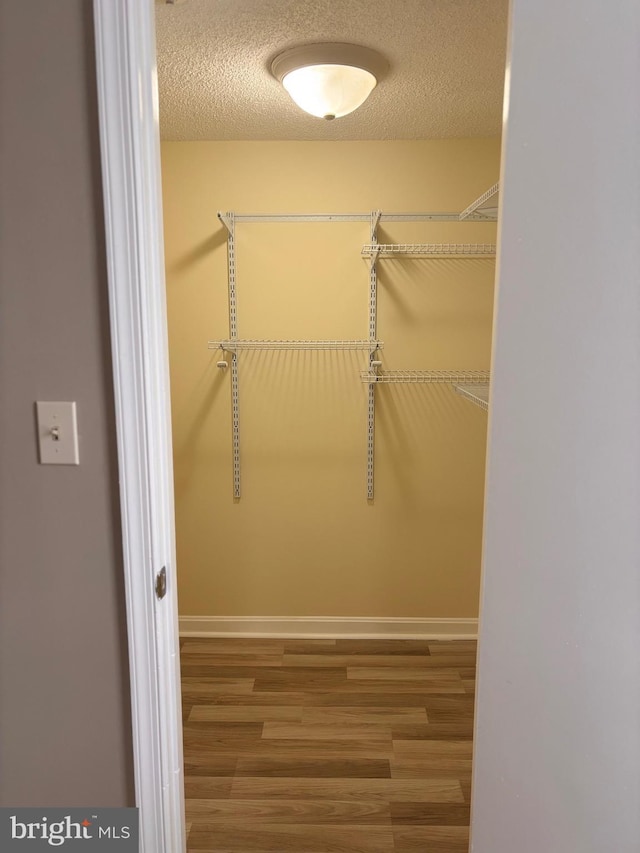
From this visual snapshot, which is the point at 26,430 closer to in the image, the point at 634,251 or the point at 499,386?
the point at 499,386

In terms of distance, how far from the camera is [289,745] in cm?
218

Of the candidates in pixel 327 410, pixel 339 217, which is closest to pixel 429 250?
pixel 339 217

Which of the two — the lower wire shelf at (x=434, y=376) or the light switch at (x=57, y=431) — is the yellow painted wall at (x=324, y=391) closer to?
the lower wire shelf at (x=434, y=376)

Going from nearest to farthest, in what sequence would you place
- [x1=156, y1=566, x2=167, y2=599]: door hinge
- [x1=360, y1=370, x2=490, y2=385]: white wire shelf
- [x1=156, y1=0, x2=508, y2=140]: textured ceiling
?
[x1=156, y1=566, x2=167, y2=599]: door hinge, [x1=156, y1=0, x2=508, y2=140]: textured ceiling, [x1=360, y1=370, x2=490, y2=385]: white wire shelf

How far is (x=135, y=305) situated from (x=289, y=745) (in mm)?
1870

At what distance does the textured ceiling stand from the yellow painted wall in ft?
0.67

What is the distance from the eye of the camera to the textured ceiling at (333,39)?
1557mm

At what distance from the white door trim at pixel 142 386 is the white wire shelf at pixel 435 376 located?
183 centimetres

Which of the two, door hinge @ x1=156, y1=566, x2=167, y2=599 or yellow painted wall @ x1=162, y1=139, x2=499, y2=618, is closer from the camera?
door hinge @ x1=156, y1=566, x2=167, y2=599

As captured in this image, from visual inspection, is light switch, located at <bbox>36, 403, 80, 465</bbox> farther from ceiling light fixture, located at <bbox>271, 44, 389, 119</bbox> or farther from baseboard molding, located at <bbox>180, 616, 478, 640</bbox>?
baseboard molding, located at <bbox>180, 616, 478, 640</bbox>

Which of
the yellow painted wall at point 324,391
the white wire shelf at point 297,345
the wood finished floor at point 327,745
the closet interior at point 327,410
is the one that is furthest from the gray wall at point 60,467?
the yellow painted wall at point 324,391

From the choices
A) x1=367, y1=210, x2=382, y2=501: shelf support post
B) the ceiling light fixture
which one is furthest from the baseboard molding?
the ceiling light fixture

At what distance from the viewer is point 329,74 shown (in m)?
1.84

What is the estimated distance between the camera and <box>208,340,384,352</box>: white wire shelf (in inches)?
106
